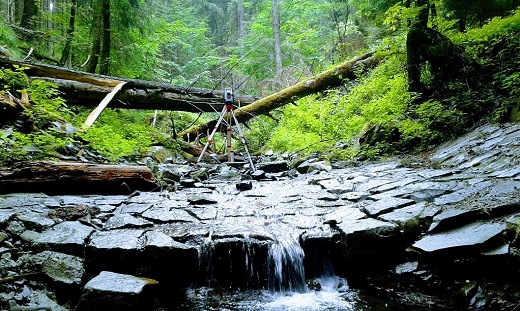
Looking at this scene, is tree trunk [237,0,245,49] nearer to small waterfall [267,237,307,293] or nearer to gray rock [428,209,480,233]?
small waterfall [267,237,307,293]

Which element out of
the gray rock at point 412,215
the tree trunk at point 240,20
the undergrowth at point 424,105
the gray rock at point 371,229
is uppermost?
the tree trunk at point 240,20

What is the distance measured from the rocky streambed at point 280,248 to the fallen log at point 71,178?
0.26 m

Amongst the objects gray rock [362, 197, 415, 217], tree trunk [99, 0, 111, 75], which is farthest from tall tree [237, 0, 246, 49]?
gray rock [362, 197, 415, 217]

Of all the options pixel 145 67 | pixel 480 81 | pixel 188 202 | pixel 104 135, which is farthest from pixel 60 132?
pixel 480 81

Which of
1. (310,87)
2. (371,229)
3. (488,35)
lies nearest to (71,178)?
(371,229)

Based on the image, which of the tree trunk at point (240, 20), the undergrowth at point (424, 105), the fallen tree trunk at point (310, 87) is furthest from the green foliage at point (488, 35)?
the tree trunk at point (240, 20)

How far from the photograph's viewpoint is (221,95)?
37.1ft

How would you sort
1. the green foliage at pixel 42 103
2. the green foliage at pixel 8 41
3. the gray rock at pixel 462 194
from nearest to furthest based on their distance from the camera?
the gray rock at pixel 462 194, the green foliage at pixel 42 103, the green foliage at pixel 8 41

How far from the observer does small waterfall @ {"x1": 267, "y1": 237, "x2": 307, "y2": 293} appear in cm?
375

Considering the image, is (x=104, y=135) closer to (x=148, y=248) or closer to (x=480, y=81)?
(x=148, y=248)

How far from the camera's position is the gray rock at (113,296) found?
282 centimetres

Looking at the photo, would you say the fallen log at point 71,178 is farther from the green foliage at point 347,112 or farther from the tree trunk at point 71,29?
the tree trunk at point 71,29

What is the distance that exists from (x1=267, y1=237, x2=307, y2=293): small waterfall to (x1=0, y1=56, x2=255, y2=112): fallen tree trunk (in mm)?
7520

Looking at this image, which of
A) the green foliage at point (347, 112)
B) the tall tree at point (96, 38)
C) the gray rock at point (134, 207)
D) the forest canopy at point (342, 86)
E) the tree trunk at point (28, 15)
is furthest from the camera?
the tree trunk at point (28, 15)
